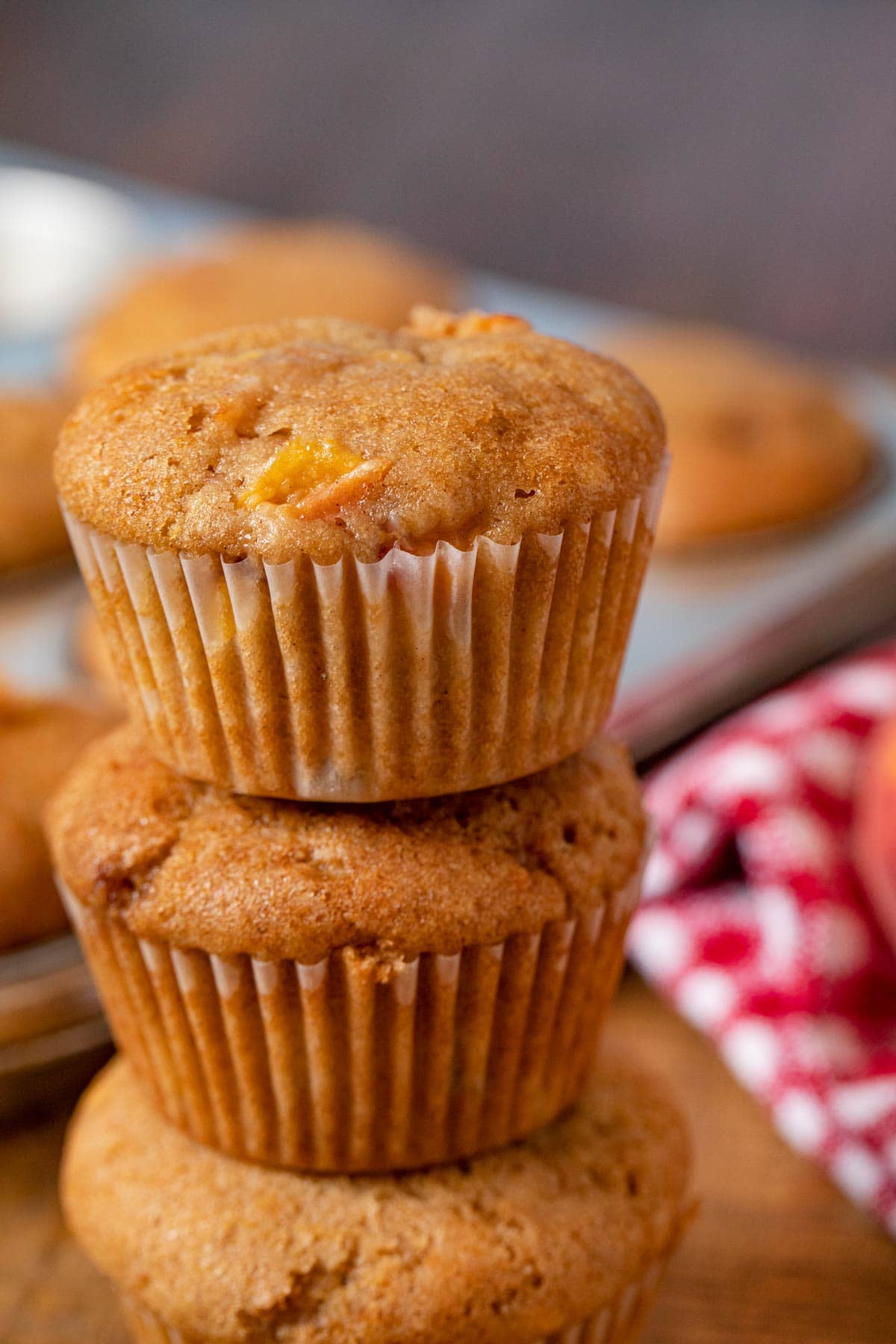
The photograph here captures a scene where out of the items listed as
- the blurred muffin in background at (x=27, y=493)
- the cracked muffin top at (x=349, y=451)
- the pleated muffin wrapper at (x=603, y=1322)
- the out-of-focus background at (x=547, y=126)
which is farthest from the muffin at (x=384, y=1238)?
the out-of-focus background at (x=547, y=126)

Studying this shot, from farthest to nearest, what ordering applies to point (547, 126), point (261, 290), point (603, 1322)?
point (547, 126) < point (261, 290) < point (603, 1322)

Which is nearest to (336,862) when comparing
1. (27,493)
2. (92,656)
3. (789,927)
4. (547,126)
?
(789,927)

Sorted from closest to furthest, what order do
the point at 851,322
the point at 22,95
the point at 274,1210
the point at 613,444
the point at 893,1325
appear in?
the point at 613,444 → the point at 274,1210 → the point at 893,1325 → the point at 851,322 → the point at 22,95

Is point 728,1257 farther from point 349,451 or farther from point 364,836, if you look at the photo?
point 349,451

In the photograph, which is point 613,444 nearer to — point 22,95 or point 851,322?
point 851,322

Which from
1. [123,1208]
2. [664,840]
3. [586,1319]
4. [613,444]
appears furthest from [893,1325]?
[613,444]

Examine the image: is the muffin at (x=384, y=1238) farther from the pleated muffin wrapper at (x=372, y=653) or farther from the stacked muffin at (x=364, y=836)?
the pleated muffin wrapper at (x=372, y=653)
